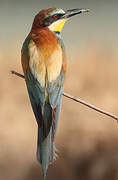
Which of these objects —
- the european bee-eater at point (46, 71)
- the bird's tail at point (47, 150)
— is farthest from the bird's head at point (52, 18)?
the bird's tail at point (47, 150)

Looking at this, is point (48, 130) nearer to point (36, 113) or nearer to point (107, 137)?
point (36, 113)

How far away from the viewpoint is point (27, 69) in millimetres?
1459

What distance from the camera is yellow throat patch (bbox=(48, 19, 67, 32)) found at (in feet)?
4.81

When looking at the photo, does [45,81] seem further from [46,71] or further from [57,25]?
[57,25]

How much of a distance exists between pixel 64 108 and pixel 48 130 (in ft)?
5.34

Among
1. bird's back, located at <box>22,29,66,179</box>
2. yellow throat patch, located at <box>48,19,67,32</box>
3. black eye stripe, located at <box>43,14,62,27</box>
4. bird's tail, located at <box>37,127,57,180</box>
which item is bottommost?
bird's tail, located at <box>37,127,57,180</box>

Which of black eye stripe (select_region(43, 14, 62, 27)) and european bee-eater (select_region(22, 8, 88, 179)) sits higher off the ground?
black eye stripe (select_region(43, 14, 62, 27))

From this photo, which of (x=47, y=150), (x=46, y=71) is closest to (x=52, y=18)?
(x=46, y=71)

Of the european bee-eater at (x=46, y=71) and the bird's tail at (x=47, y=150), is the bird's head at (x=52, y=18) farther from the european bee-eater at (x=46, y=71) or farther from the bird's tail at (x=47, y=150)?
the bird's tail at (x=47, y=150)

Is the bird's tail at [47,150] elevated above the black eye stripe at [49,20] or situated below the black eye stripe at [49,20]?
below

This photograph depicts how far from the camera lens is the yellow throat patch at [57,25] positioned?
57.7 inches

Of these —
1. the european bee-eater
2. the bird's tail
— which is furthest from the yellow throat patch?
the bird's tail

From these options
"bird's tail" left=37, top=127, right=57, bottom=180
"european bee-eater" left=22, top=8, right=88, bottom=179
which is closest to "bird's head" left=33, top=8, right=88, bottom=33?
"european bee-eater" left=22, top=8, right=88, bottom=179

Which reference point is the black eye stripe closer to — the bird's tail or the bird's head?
the bird's head
